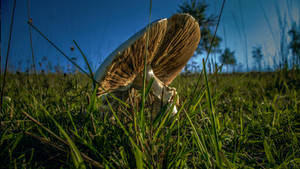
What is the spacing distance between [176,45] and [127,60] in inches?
31.7

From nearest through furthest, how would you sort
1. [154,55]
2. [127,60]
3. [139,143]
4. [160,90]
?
[139,143], [127,60], [160,90], [154,55]

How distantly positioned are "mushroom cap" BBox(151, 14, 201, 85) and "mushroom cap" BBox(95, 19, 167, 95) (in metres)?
0.14

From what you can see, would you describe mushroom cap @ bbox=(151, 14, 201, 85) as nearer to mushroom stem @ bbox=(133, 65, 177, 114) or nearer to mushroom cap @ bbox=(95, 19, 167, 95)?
mushroom cap @ bbox=(95, 19, 167, 95)

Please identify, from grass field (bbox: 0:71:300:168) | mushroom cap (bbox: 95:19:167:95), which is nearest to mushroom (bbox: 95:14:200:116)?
mushroom cap (bbox: 95:19:167:95)

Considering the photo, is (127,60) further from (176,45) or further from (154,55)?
(176,45)

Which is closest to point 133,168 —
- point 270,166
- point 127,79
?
point 270,166

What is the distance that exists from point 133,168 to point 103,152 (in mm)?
192

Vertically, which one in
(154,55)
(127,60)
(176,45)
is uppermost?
(176,45)

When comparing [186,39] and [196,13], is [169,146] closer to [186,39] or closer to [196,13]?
[196,13]

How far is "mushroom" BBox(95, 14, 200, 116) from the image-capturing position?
1126 millimetres

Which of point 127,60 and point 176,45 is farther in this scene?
point 176,45

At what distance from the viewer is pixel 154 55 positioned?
1841mm

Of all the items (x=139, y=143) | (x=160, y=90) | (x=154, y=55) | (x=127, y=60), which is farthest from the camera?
(x=154, y=55)

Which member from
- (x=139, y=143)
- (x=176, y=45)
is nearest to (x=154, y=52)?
(x=176, y=45)
